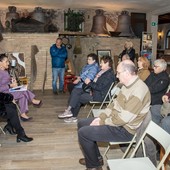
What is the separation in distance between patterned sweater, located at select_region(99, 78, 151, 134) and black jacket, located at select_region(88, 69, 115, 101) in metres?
1.49

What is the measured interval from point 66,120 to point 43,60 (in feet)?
11.0

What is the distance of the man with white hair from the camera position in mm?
2457

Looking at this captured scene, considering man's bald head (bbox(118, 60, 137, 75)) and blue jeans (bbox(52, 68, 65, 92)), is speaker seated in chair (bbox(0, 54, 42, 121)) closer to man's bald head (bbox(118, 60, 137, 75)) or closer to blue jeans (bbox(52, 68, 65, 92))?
man's bald head (bbox(118, 60, 137, 75))

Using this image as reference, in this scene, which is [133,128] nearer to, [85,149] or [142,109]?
[142,109]

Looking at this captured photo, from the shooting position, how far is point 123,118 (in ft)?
8.11

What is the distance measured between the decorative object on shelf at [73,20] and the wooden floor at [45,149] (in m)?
6.08

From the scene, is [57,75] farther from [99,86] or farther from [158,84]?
[158,84]

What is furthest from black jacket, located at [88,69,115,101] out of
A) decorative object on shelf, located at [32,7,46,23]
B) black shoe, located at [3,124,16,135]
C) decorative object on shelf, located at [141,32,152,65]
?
decorative object on shelf, located at [32,7,46,23]

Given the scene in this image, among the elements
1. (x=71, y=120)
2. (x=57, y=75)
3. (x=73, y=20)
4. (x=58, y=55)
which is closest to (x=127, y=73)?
(x=71, y=120)

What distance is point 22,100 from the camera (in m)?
4.47

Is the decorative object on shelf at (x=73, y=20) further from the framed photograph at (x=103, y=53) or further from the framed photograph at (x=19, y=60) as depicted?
the framed photograph at (x=19, y=60)

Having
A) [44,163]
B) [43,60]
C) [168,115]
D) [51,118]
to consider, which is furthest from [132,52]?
[44,163]

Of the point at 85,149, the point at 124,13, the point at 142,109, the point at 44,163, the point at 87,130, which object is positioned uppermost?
the point at 124,13

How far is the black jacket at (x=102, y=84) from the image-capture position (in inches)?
163
